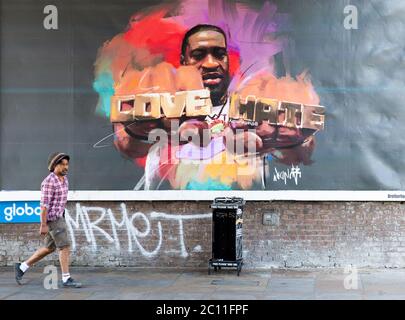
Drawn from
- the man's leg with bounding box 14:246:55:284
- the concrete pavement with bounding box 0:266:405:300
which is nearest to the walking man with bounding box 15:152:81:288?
the man's leg with bounding box 14:246:55:284

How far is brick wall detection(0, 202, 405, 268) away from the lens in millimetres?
11070

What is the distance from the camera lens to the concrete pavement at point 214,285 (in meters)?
9.25

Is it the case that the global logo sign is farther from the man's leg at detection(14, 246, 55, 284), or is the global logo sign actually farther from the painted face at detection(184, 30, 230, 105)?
the painted face at detection(184, 30, 230, 105)

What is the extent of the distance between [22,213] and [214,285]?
365 centimetres

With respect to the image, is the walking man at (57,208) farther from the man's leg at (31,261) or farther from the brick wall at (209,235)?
the brick wall at (209,235)

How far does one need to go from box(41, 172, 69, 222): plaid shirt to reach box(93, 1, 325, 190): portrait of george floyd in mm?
1866

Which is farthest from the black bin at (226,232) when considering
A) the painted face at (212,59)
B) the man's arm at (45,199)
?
the man's arm at (45,199)

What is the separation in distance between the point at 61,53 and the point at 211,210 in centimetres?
364

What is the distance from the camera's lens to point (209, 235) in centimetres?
1127

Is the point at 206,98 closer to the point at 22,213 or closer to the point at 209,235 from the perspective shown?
the point at 209,235

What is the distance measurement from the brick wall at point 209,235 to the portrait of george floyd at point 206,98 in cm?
50

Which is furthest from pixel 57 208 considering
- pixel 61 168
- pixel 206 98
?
pixel 206 98
